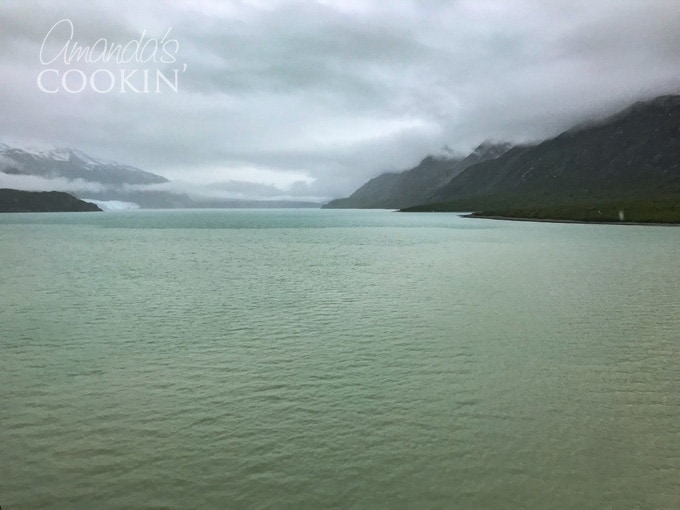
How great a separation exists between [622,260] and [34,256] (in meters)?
A: 117

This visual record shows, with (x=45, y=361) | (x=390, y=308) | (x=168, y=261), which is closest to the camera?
(x=45, y=361)

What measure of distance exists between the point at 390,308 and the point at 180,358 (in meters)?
22.8

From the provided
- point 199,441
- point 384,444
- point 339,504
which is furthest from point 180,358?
point 339,504

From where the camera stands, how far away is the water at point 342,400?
1759cm

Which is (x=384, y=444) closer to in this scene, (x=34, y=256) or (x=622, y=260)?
(x=622, y=260)

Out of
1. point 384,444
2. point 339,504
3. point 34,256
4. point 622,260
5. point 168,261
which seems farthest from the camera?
point 34,256

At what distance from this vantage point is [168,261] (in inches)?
3814

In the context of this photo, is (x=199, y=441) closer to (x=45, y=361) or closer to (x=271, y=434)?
(x=271, y=434)

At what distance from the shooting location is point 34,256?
10569 cm

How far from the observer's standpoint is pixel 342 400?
25.5 metres

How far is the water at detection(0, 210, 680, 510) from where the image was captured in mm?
17594

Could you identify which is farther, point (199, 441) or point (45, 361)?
point (45, 361)

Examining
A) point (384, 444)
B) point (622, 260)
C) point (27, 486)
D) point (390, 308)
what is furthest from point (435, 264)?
point (27, 486)

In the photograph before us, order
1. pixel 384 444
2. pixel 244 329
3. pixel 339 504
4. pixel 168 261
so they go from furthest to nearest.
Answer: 1. pixel 168 261
2. pixel 244 329
3. pixel 384 444
4. pixel 339 504
